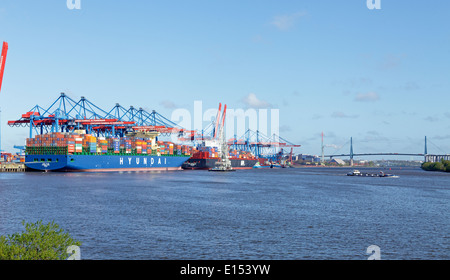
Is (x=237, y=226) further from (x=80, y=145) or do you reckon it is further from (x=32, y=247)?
(x=80, y=145)

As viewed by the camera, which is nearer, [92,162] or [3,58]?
[3,58]

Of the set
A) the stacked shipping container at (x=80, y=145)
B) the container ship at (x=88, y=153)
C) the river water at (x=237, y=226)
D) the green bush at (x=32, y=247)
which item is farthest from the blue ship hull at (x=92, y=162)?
the green bush at (x=32, y=247)

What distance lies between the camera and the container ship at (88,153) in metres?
117

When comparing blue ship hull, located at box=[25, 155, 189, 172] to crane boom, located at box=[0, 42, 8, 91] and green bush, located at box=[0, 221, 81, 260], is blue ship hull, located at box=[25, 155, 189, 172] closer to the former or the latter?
crane boom, located at box=[0, 42, 8, 91]

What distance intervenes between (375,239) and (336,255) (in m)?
5.96

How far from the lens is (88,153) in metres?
122

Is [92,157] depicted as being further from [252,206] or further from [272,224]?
[272,224]

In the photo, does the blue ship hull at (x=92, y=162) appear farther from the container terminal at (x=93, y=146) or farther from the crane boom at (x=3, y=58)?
the crane boom at (x=3, y=58)

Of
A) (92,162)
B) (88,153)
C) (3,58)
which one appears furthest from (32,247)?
(92,162)

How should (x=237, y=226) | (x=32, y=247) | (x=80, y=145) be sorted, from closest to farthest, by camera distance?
(x=32, y=247)
(x=237, y=226)
(x=80, y=145)

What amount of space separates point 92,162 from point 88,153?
3.20 meters

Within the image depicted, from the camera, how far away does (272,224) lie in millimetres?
33562

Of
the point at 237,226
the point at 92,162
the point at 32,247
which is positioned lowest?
the point at 237,226

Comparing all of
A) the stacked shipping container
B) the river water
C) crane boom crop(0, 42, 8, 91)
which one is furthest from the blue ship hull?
crane boom crop(0, 42, 8, 91)
